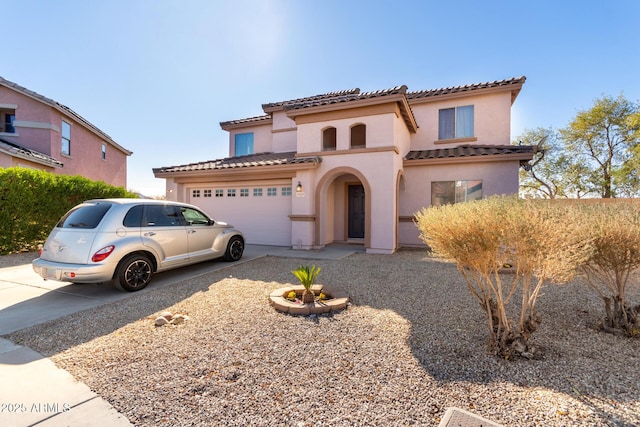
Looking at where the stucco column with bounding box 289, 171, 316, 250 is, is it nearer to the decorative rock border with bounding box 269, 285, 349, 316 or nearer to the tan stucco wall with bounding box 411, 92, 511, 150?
the decorative rock border with bounding box 269, 285, 349, 316

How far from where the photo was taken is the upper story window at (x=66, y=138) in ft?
51.4

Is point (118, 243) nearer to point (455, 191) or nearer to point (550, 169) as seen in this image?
point (455, 191)

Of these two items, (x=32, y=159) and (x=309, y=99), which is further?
(x=309, y=99)

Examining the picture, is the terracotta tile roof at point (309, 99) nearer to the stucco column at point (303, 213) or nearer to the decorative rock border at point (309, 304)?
the stucco column at point (303, 213)

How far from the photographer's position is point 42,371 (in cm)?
280

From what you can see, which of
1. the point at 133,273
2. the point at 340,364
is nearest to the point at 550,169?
the point at 340,364

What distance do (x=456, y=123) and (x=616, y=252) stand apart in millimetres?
10280

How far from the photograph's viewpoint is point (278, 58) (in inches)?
408

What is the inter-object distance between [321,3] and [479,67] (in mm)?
8815

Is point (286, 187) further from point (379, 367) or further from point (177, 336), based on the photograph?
point (379, 367)

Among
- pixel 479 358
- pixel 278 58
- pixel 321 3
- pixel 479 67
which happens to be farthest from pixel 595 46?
pixel 479 358

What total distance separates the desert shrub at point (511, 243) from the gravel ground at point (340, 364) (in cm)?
36

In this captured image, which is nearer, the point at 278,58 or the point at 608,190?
the point at 278,58

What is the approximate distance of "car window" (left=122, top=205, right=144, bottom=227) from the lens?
5520 mm
